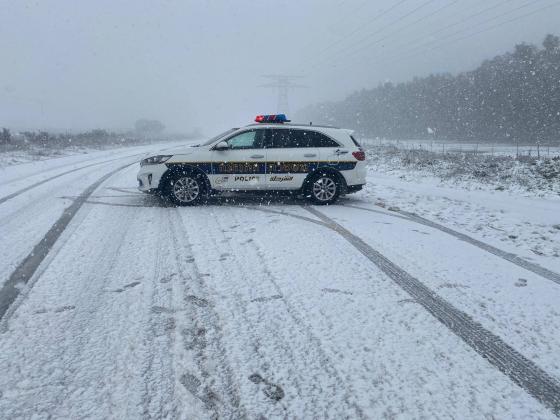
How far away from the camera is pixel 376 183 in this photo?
11109 millimetres

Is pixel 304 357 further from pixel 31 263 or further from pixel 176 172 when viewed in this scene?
pixel 176 172

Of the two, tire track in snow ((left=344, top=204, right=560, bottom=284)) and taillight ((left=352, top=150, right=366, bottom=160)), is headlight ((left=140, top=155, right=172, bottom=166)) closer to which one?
taillight ((left=352, top=150, right=366, bottom=160))

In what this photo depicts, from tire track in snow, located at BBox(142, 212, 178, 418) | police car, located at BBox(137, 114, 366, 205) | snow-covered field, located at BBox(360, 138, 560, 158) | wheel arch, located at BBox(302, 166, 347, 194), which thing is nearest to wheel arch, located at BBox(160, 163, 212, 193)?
police car, located at BBox(137, 114, 366, 205)

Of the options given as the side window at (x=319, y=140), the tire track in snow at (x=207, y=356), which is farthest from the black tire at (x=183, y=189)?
the tire track in snow at (x=207, y=356)

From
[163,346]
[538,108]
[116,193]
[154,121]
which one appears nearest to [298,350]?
[163,346]

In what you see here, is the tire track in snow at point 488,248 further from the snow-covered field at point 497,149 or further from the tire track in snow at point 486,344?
the snow-covered field at point 497,149

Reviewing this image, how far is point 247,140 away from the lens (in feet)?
25.5

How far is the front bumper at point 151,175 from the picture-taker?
7.52m

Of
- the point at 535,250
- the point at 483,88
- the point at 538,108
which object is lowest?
the point at 535,250

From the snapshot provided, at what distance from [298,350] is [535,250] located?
14.1 ft

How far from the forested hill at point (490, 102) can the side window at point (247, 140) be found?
35.2 meters

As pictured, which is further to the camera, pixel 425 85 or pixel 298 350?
pixel 425 85

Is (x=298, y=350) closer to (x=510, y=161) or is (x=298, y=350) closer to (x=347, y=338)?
(x=347, y=338)

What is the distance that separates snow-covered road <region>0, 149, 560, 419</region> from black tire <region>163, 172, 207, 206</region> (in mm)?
1986
